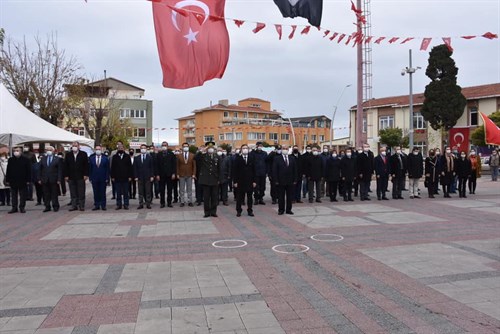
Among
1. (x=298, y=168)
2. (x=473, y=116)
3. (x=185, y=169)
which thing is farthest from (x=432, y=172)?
(x=473, y=116)

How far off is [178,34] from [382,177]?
34.6 ft

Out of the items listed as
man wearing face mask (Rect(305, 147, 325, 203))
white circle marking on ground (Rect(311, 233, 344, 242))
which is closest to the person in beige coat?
man wearing face mask (Rect(305, 147, 325, 203))

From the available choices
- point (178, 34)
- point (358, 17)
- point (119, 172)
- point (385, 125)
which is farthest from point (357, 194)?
point (385, 125)

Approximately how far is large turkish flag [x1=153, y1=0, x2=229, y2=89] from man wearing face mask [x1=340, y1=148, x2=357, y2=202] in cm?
823

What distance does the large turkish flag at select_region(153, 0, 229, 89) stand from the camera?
8250mm

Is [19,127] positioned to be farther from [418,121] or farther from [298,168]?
[418,121]

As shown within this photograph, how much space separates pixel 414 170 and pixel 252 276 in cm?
1211

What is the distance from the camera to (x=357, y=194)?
1781cm

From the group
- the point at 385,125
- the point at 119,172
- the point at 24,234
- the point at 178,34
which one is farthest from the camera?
the point at 385,125

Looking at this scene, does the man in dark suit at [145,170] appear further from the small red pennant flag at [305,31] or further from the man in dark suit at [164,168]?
the small red pennant flag at [305,31]

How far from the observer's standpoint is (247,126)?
7438 cm

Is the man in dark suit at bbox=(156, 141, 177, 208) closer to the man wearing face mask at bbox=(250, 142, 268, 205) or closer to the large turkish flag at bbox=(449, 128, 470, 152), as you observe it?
the man wearing face mask at bbox=(250, 142, 268, 205)

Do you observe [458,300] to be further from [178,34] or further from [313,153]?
[313,153]

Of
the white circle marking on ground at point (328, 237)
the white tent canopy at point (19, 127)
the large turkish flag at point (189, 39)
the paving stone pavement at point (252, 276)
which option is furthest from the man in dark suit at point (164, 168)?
the white circle marking on ground at point (328, 237)
